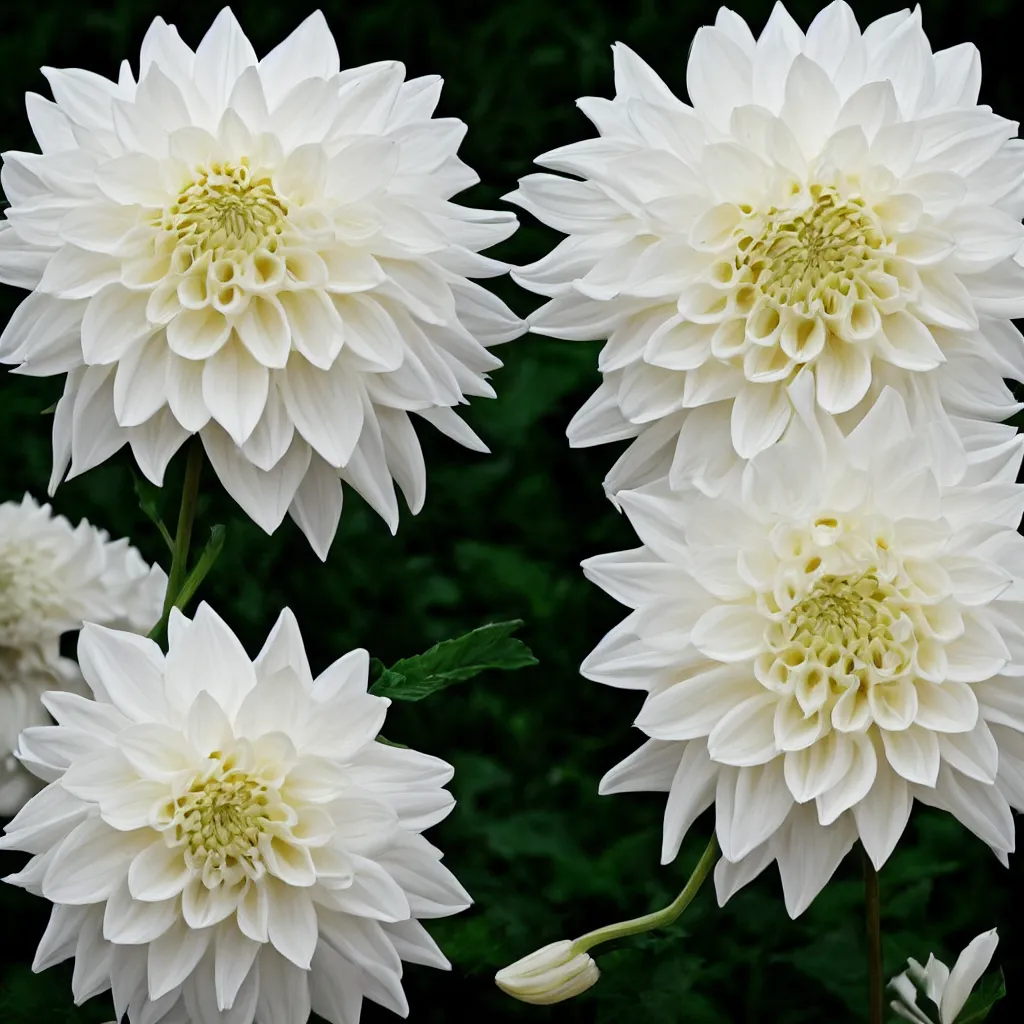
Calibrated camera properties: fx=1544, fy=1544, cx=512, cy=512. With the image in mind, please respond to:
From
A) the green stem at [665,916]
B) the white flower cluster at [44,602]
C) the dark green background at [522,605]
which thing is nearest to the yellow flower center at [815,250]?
the green stem at [665,916]

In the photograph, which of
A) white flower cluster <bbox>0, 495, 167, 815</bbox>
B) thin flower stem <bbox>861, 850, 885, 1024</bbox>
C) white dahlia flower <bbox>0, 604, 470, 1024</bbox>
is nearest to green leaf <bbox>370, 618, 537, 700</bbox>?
white dahlia flower <bbox>0, 604, 470, 1024</bbox>

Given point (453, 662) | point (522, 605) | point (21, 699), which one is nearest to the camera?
point (453, 662)

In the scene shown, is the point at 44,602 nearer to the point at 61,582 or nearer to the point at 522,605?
the point at 61,582

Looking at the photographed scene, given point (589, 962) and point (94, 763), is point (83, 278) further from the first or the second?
point (589, 962)

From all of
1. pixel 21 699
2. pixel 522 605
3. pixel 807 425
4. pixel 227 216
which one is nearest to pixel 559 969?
pixel 807 425

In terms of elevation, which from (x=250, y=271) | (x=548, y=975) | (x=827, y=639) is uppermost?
(x=250, y=271)

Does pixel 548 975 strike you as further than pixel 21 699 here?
No

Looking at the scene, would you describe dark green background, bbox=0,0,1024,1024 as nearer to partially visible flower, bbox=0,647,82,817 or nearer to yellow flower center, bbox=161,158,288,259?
partially visible flower, bbox=0,647,82,817
